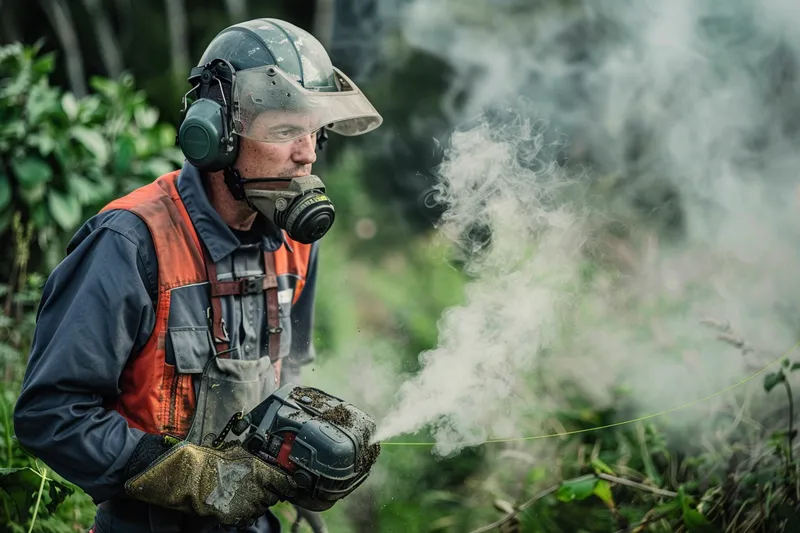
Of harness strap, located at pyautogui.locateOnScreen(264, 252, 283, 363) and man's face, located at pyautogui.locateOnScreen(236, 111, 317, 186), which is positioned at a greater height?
man's face, located at pyautogui.locateOnScreen(236, 111, 317, 186)

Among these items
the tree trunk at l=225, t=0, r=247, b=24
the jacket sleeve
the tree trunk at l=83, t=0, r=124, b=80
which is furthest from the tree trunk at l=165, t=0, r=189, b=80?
the jacket sleeve

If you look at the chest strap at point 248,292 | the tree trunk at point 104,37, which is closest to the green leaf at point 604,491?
the chest strap at point 248,292

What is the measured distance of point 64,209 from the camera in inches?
213

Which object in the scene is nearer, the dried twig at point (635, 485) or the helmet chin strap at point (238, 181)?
the helmet chin strap at point (238, 181)

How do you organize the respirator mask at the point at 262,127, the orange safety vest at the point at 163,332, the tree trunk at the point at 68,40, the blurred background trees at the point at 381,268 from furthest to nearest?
the tree trunk at the point at 68,40 → the blurred background trees at the point at 381,268 → the respirator mask at the point at 262,127 → the orange safety vest at the point at 163,332

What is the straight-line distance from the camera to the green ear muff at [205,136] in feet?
7.79

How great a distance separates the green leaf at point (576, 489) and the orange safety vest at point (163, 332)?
1.67 metres

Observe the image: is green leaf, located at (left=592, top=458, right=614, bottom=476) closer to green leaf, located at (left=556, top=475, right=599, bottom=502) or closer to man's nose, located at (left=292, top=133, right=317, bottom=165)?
green leaf, located at (left=556, top=475, right=599, bottom=502)

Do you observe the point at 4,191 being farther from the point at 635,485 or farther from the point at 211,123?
the point at 635,485

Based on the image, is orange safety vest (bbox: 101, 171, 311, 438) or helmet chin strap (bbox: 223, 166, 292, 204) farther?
helmet chin strap (bbox: 223, 166, 292, 204)

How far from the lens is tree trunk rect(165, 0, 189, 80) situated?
923 cm

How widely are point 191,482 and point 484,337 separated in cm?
115

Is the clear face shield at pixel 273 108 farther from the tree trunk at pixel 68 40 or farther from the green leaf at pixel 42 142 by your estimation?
the tree trunk at pixel 68 40

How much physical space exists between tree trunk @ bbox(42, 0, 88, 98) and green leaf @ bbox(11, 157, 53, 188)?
4043 millimetres
